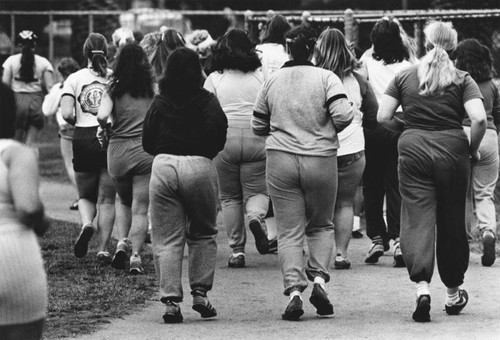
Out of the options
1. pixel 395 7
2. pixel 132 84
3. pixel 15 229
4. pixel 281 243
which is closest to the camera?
pixel 15 229

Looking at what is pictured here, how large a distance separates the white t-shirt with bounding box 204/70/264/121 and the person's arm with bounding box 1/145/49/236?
5891 mm

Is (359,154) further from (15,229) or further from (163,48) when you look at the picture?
(15,229)

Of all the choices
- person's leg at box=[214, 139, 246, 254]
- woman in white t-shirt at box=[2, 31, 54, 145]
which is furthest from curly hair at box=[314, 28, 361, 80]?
woman in white t-shirt at box=[2, 31, 54, 145]

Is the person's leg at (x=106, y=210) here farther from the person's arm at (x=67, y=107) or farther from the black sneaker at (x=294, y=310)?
the black sneaker at (x=294, y=310)

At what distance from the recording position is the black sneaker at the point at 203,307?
832 cm

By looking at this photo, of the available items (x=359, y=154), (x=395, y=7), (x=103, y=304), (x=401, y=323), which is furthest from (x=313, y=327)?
(x=395, y=7)

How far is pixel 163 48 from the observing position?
10.8 meters

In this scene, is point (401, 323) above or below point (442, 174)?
below

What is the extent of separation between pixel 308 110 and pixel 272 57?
3.60 meters

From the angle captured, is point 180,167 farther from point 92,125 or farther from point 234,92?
point 92,125

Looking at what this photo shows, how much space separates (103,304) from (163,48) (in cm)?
291

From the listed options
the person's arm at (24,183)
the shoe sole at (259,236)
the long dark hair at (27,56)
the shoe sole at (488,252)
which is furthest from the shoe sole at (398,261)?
the long dark hair at (27,56)

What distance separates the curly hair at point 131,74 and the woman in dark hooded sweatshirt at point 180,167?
188 cm

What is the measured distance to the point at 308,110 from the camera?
8.54m
